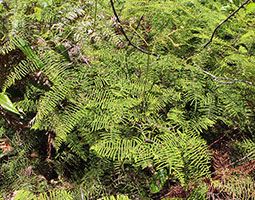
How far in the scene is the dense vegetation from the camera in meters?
0.95

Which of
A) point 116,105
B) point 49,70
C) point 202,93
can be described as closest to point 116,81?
point 116,105

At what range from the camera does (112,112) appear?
0.98 metres

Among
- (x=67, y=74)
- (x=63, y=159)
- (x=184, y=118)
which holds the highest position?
(x=67, y=74)

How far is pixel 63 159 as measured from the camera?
1.12 metres


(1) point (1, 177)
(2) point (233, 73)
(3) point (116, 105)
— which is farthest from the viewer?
(2) point (233, 73)

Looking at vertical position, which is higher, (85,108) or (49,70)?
(49,70)

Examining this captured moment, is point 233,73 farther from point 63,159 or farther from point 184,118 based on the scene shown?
point 63,159

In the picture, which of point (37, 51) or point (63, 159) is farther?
point (63, 159)

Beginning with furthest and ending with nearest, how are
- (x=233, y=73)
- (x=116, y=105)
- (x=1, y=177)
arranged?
(x=233, y=73)
(x=1, y=177)
(x=116, y=105)

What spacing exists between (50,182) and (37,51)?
0.69 m

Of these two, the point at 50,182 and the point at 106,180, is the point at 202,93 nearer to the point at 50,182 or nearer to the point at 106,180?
the point at 106,180

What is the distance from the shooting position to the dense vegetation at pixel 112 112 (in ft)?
3.10

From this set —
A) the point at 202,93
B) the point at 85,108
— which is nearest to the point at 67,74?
the point at 85,108

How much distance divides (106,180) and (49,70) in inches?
23.6
